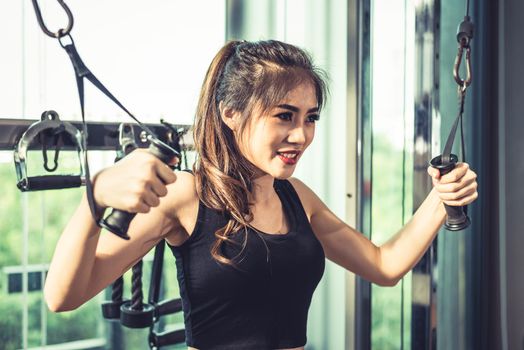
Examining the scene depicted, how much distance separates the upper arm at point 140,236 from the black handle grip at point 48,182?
0.23 m

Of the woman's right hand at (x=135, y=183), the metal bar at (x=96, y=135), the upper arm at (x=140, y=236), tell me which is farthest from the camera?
the metal bar at (x=96, y=135)

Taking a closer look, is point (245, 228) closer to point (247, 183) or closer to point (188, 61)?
point (247, 183)

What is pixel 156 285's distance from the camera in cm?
133

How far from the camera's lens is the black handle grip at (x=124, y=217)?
27.8 inches

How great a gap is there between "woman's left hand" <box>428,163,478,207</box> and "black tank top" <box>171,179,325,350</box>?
0.33m

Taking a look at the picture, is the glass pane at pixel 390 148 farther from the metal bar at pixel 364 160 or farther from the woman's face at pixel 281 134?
the woman's face at pixel 281 134

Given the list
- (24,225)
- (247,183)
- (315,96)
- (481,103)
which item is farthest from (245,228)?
(481,103)

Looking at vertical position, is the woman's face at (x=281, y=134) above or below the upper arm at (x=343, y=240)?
above

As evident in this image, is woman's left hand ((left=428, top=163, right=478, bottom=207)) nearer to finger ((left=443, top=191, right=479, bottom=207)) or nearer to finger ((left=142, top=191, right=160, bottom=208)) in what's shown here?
finger ((left=443, top=191, right=479, bottom=207))

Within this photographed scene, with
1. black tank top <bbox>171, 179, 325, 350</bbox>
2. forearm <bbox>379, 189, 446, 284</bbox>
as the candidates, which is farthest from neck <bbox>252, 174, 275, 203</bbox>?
forearm <bbox>379, 189, 446, 284</bbox>

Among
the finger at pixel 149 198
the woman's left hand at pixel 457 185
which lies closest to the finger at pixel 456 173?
the woman's left hand at pixel 457 185

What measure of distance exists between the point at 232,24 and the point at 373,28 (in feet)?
1.50

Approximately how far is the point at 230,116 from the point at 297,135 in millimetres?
153

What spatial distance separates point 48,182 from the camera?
1100mm
